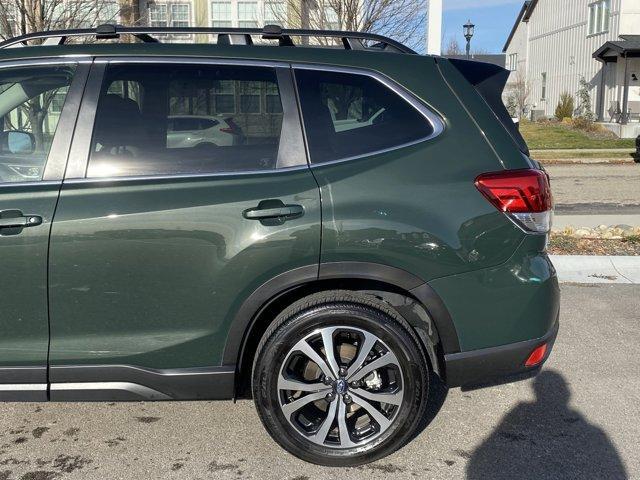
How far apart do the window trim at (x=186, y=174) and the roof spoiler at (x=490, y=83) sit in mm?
865

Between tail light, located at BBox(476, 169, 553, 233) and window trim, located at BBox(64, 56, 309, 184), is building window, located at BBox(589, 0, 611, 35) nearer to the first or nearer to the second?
tail light, located at BBox(476, 169, 553, 233)

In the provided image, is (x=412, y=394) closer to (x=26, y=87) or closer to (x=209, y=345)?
(x=209, y=345)

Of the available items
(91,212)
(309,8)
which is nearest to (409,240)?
(91,212)

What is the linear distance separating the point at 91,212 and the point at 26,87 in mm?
804

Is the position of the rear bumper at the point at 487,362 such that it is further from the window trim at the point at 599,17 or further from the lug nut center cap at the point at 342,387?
the window trim at the point at 599,17

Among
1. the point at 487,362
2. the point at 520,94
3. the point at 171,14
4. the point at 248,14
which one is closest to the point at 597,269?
the point at 487,362

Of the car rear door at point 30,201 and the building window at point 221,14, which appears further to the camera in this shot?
the building window at point 221,14

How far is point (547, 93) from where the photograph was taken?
36438mm

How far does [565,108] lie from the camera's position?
30828mm

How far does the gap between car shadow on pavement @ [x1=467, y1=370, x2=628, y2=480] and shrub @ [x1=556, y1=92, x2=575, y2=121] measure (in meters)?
29.7

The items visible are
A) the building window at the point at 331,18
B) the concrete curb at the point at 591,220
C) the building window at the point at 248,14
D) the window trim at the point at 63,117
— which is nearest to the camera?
the window trim at the point at 63,117

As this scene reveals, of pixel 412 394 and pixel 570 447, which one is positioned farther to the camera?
pixel 570 447

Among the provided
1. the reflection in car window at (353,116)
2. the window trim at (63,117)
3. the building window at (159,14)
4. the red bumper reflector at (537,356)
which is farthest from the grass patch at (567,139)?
the window trim at (63,117)

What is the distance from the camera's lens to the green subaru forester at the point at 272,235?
9.31 feet
